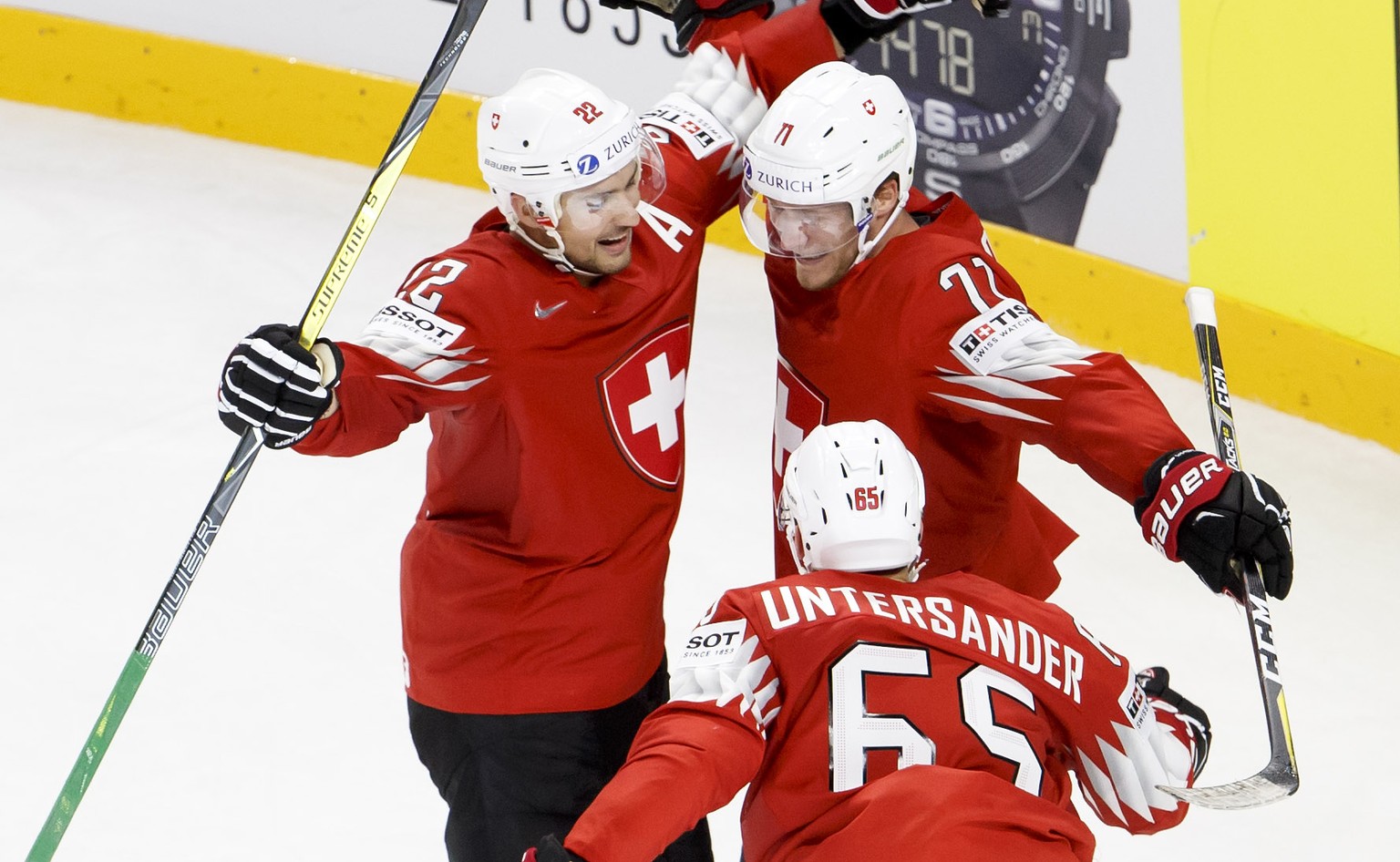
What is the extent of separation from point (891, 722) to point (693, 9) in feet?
5.19

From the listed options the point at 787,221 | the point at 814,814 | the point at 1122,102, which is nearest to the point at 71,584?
the point at 787,221

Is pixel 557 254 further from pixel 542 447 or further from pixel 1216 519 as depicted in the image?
pixel 1216 519

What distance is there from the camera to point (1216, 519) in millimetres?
2252

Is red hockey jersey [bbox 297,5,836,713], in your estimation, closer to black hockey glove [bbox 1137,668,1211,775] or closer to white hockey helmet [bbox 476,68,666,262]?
white hockey helmet [bbox 476,68,666,262]

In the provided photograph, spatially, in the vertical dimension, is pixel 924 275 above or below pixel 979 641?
above

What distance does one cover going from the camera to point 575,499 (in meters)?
2.58

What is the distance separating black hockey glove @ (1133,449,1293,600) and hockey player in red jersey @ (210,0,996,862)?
744 millimetres

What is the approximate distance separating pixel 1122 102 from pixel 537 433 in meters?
2.60

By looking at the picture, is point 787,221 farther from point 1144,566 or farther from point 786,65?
point 1144,566

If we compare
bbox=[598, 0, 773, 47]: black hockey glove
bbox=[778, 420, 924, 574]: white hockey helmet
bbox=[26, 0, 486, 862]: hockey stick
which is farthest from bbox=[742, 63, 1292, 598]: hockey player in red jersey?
bbox=[598, 0, 773, 47]: black hockey glove

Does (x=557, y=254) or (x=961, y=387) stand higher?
(x=557, y=254)

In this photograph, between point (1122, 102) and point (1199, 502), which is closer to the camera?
point (1199, 502)

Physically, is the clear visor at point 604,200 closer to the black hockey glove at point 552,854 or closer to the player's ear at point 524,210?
the player's ear at point 524,210

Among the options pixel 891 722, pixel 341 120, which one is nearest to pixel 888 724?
pixel 891 722
